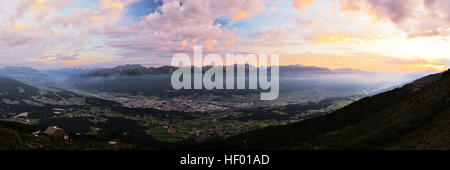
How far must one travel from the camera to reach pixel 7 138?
4506cm

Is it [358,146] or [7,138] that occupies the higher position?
[7,138]

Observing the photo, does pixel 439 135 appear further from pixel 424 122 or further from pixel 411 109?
pixel 411 109
